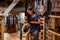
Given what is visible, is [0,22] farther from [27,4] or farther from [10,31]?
[10,31]

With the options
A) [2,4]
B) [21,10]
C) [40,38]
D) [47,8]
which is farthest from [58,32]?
[2,4]

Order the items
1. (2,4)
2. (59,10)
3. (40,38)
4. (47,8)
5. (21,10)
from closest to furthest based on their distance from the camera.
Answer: (59,10) → (47,8) → (40,38) → (21,10) → (2,4)

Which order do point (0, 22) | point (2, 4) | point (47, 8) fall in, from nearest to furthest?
point (47, 8) < point (0, 22) < point (2, 4)

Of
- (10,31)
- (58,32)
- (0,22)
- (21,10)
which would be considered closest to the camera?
(58,32)

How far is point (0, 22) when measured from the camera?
5465 millimetres

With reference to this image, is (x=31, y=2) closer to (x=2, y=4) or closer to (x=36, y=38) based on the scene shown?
(x=36, y=38)

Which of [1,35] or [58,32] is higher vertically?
[58,32]

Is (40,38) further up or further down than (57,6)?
further down

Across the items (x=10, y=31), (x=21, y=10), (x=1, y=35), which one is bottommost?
(x=10, y=31)

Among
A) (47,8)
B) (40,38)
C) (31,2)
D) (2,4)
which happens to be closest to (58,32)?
(47,8)

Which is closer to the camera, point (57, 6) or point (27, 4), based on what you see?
point (57, 6)

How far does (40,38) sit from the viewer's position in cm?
445

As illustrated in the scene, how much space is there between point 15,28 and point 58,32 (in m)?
9.41

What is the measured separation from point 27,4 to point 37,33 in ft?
5.65
